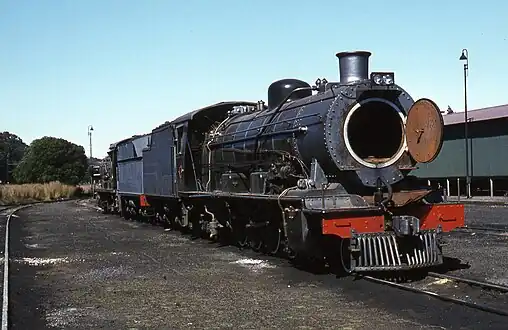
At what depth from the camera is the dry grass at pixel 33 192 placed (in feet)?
183

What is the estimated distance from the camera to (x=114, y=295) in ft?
31.2

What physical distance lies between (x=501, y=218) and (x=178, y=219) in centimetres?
1053

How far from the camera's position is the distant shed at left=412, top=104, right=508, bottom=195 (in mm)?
36094

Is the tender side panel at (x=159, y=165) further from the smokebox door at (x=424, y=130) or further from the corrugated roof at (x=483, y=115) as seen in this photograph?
the corrugated roof at (x=483, y=115)

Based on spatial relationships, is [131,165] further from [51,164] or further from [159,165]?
[51,164]

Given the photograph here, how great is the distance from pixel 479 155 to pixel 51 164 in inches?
2521

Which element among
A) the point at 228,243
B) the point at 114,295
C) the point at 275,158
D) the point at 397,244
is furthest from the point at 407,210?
the point at 228,243

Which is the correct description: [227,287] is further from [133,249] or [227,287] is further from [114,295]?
[133,249]

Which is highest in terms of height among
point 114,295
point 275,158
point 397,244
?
point 275,158

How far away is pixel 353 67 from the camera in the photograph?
37.1ft

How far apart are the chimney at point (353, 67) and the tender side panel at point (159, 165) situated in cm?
763

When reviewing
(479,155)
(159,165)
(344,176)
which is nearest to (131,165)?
(159,165)

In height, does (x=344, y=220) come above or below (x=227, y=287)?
above

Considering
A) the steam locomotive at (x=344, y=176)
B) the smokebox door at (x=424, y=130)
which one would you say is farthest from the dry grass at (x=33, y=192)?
the smokebox door at (x=424, y=130)
